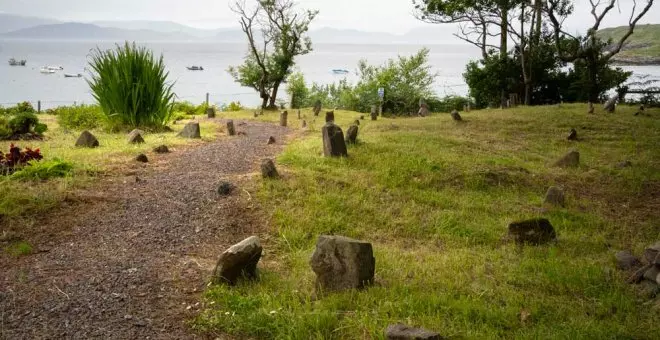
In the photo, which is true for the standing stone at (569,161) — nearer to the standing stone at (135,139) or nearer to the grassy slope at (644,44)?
the standing stone at (135,139)

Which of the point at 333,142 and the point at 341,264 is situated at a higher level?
the point at 333,142

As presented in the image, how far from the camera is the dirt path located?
412 cm

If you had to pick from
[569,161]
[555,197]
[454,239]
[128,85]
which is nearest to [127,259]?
[454,239]

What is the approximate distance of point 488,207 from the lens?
26.4 feet

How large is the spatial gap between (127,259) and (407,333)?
10.3 feet

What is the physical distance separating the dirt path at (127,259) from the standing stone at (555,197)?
4.54 metres

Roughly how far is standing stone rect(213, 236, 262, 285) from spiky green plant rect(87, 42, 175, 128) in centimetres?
1015

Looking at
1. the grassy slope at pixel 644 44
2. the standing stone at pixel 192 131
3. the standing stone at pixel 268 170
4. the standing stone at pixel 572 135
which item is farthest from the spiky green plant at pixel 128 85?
the grassy slope at pixel 644 44

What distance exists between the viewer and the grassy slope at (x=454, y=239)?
13.8ft

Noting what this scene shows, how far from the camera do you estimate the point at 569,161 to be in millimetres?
11094

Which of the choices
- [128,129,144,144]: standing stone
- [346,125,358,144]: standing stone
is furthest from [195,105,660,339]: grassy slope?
[128,129,144,144]: standing stone

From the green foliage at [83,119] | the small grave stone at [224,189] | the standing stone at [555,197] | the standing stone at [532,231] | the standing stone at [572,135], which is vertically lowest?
the standing stone at [532,231]

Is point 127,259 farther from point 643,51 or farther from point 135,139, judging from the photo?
point 643,51

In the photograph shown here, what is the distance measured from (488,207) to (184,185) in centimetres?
460
